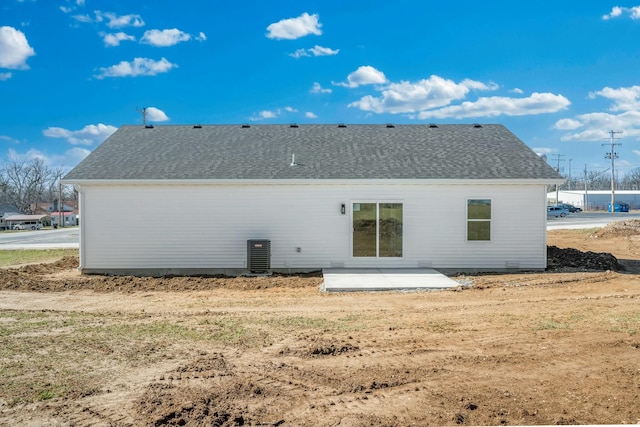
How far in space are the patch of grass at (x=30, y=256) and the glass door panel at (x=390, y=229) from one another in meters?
11.9

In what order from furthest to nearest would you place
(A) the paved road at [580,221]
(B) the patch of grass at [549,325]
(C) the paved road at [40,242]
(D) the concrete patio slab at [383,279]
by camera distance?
(A) the paved road at [580,221] < (C) the paved road at [40,242] < (D) the concrete patio slab at [383,279] < (B) the patch of grass at [549,325]

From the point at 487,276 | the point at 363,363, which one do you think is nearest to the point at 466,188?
the point at 487,276

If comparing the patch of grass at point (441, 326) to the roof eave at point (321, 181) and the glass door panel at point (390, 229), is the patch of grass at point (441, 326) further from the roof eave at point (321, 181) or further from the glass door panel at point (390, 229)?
the roof eave at point (321, 181)

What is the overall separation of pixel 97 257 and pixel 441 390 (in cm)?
1175

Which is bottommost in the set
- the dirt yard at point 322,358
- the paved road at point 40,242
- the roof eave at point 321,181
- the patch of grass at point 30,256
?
the dirt yard at point 322,358

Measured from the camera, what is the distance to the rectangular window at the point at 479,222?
545 inches

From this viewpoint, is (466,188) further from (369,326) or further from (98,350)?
(98,350)

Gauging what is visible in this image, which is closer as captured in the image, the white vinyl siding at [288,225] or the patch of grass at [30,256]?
the white vinyl siding at [288,225]

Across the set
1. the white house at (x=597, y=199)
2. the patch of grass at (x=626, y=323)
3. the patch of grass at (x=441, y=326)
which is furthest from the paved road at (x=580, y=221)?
the white house at (x=597, y=199)

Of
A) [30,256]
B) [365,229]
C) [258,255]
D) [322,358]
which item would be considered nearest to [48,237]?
[30,256]

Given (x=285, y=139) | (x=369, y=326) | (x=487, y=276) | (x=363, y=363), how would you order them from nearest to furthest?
(x=363, y=363), (x=369, y=326), (x=487, y=276), (x=285, y=139)

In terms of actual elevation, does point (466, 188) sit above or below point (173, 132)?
below

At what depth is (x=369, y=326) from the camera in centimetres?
771

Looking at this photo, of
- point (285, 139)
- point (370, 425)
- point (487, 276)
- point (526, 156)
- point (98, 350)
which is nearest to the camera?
point (370, 425)
